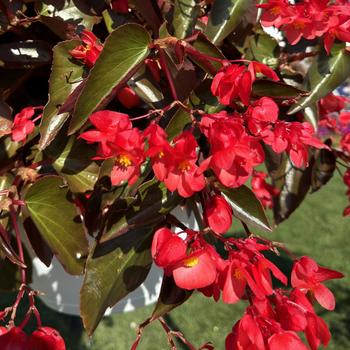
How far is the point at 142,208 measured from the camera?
0.49m

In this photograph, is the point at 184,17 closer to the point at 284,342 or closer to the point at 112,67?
the point at 112,67

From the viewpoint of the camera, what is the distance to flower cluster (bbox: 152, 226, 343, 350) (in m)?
0.43

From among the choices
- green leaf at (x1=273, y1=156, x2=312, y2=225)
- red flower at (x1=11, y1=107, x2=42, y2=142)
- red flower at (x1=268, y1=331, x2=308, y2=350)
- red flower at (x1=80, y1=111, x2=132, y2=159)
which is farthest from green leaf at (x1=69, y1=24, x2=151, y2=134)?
green leaf at (x1=273, y1=156, x2=312, y2=225)

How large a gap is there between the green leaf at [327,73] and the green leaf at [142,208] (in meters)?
0.19

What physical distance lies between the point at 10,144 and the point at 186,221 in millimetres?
267

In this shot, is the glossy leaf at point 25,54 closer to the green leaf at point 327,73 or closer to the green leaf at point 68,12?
the green leaf at point 68,12

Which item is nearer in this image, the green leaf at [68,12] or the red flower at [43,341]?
the red flower at [43,341]

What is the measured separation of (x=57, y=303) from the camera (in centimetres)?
77

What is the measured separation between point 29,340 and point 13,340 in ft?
0.06

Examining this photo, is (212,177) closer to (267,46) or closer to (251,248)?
(251,248)

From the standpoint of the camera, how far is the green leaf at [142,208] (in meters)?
0.49

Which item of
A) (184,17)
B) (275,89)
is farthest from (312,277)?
(184,17)

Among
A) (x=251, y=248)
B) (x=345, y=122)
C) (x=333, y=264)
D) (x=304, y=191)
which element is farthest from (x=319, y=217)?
(x=251, y=248)

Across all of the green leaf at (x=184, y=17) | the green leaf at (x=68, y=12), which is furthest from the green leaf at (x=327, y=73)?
the green leaf at (x=68, y=12)
